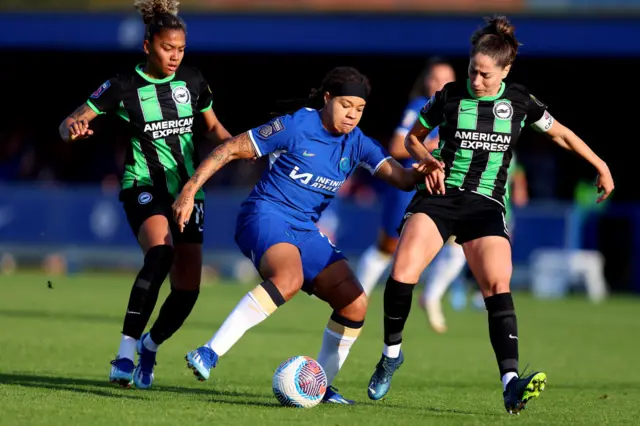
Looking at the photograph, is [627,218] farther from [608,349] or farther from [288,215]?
[288,215]

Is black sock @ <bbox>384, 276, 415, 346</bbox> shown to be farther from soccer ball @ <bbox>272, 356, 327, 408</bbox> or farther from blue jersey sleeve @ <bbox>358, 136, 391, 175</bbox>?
blue jersey sleeve @ <bbox>358, 136, 391, 175</bbox>

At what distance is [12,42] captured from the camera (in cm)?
2206

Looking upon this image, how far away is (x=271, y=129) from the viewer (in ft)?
22.2

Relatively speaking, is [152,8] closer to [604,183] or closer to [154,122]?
[154,122]

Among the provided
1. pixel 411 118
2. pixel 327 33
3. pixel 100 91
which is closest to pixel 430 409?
pixel 100 91

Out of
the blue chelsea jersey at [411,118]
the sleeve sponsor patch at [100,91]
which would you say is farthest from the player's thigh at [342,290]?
the blue chelsea jersey at [411,118]

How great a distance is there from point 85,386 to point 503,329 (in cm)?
260

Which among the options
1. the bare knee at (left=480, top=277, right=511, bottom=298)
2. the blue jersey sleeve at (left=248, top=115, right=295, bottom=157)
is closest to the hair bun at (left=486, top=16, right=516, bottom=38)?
the blue jersey sleeve at (left=248, top=115, right=295, bottom=157)

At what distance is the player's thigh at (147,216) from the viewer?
723cm

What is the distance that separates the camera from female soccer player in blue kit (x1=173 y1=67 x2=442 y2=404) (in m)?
6.69

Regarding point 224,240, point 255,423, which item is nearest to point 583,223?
point 224,240

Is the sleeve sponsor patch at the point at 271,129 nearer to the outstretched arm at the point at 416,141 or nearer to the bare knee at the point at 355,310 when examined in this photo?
the outstretched arm at the point at 416,141

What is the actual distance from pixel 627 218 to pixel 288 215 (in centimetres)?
1392

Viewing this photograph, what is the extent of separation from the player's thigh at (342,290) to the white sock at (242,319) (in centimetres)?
40
